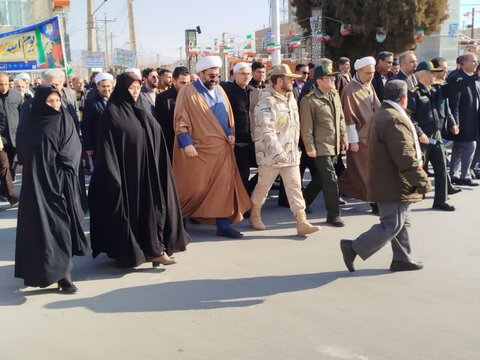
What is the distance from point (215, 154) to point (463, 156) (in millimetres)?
4355

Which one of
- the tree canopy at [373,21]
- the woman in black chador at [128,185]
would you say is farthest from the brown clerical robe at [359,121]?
the tree canopy at [373,21]

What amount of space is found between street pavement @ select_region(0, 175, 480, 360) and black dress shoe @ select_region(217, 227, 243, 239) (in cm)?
20

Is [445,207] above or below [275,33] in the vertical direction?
below

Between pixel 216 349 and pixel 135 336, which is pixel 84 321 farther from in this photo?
pixel 216 349

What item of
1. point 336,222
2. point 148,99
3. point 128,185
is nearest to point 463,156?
point 336,222

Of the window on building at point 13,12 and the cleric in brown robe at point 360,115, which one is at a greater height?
the window on building at point 13,12

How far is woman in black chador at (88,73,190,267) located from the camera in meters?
4.91

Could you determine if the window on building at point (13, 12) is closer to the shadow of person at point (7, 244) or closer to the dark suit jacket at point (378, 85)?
the shadow of person at point (7, 244)

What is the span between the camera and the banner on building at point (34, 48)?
8625 mm

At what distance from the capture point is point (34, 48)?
8.88 meters

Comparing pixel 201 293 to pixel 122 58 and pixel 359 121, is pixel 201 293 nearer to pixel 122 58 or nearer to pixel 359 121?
pixel 359 121

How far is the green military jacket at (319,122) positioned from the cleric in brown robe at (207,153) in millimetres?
854

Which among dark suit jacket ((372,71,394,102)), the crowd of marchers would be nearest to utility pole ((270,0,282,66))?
the crowd of marchers

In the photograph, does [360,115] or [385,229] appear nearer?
[385,229]
